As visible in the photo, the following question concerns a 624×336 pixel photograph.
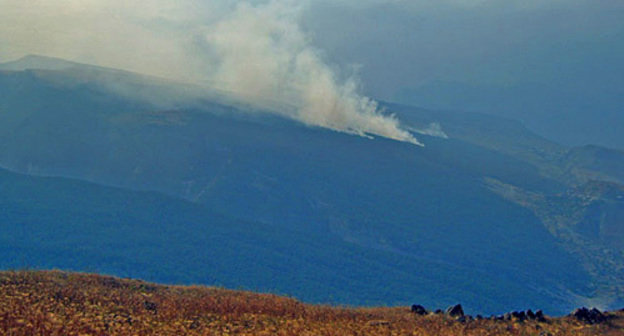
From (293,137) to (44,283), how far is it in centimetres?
17469

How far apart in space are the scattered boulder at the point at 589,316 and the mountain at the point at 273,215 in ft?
299

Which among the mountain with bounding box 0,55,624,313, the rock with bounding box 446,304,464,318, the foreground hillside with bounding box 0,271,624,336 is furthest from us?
the mountain with bounding box 0,55,624,313

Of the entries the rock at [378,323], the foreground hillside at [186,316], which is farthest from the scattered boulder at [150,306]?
the rock at [378,323]

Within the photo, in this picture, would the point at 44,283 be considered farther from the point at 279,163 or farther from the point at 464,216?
the point at 464,216

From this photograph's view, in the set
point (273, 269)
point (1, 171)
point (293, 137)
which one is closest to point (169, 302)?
point (273, 269)

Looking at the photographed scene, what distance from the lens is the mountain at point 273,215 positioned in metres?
128

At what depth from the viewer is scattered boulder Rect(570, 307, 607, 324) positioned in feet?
76.4

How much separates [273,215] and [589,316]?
13292 centimetres

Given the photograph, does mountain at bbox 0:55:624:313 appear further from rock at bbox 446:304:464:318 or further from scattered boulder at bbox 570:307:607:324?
rock at bbox 446:304:464:318

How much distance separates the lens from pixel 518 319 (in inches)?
883

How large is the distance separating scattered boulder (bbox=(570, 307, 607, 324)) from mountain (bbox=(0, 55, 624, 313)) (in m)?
91.2

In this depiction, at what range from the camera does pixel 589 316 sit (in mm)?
23625

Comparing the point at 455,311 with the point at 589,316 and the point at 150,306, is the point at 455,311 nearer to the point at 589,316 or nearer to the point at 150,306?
the point at 589,316

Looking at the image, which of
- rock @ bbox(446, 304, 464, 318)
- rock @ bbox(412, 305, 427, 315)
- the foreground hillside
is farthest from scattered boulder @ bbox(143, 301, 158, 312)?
rock @ bbox(446, 304, 464, 318)
